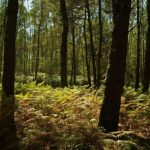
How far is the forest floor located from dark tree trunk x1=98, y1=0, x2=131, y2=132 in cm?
40

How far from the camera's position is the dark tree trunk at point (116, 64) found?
24.3 feet

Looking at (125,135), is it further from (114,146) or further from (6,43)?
(6,43)

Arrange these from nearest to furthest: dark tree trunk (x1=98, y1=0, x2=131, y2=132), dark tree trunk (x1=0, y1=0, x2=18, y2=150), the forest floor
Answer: the forest floor, dark tree trunk (x1=98, y1=0, x2=131, y2=132), dark tree trunk (x1=0, y1=0, x2=18, y2=150)

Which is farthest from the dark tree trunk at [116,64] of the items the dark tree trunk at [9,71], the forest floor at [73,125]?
the dark tree trunk at [9,71]

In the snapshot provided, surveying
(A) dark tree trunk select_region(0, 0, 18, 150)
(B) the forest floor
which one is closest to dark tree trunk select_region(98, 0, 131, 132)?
(B) the forest floor

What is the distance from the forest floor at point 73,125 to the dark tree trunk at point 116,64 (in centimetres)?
40

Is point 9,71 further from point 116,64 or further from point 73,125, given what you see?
point 116,64

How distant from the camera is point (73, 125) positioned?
7684 millimetres

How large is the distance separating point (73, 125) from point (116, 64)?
1697 millimetres

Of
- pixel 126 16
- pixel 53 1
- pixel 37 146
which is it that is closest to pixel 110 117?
pixel 37 146

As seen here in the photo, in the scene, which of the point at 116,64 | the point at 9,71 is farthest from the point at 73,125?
the point at 9,71

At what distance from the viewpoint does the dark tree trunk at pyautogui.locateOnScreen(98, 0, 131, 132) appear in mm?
7398

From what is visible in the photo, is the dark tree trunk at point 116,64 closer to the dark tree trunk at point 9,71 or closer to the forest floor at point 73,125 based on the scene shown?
the forest floor at point 73,125

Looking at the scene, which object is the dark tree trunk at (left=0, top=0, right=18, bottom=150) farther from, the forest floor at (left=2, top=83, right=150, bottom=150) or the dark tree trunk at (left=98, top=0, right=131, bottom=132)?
the dark tree trunk at (left=98, top=0, right=131, bottom=132)
